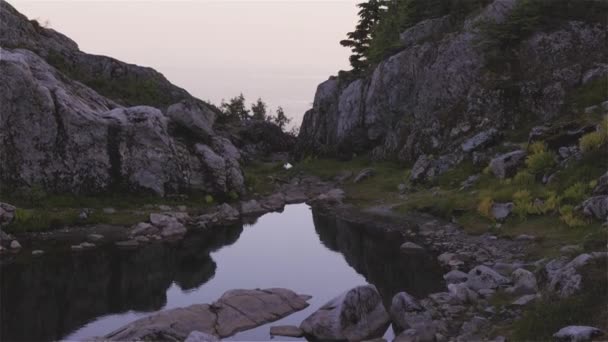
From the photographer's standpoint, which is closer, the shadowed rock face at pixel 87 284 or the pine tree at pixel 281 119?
the shadowed rock face at pixel 87 284

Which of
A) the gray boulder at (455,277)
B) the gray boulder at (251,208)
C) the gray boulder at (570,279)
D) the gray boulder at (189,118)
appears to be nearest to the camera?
the gray boulder at (570,279)

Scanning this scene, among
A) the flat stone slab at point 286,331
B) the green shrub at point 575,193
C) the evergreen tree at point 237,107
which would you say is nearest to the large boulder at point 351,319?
the flat stone slab at point 286,331

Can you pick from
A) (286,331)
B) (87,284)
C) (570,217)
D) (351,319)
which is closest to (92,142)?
(87,284)

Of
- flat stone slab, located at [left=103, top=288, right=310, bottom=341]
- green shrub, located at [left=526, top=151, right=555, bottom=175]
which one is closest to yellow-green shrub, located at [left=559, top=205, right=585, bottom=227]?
green shrub, located at [left=526, top=151, right=555, bottom=175]

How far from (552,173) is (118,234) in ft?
76.4

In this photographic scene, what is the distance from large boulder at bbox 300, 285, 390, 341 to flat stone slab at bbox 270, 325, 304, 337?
0.19 meters

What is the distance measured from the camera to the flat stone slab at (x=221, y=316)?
49.7 feet

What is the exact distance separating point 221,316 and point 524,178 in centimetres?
1970

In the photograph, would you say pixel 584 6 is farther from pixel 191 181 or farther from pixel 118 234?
pixel 118 234

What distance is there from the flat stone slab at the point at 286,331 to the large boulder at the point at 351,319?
19cm

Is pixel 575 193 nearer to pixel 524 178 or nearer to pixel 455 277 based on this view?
pixel 524 178

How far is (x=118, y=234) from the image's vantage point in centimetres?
2953

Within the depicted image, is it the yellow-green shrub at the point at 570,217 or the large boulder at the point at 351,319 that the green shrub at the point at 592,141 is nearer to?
the yellow-green shrub at the point at 570,217

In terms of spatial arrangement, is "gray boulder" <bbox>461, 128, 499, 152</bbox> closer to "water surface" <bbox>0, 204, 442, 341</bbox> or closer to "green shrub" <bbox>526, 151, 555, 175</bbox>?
"green shrub" <bbox>526, 151, 555, 175</bbox>
